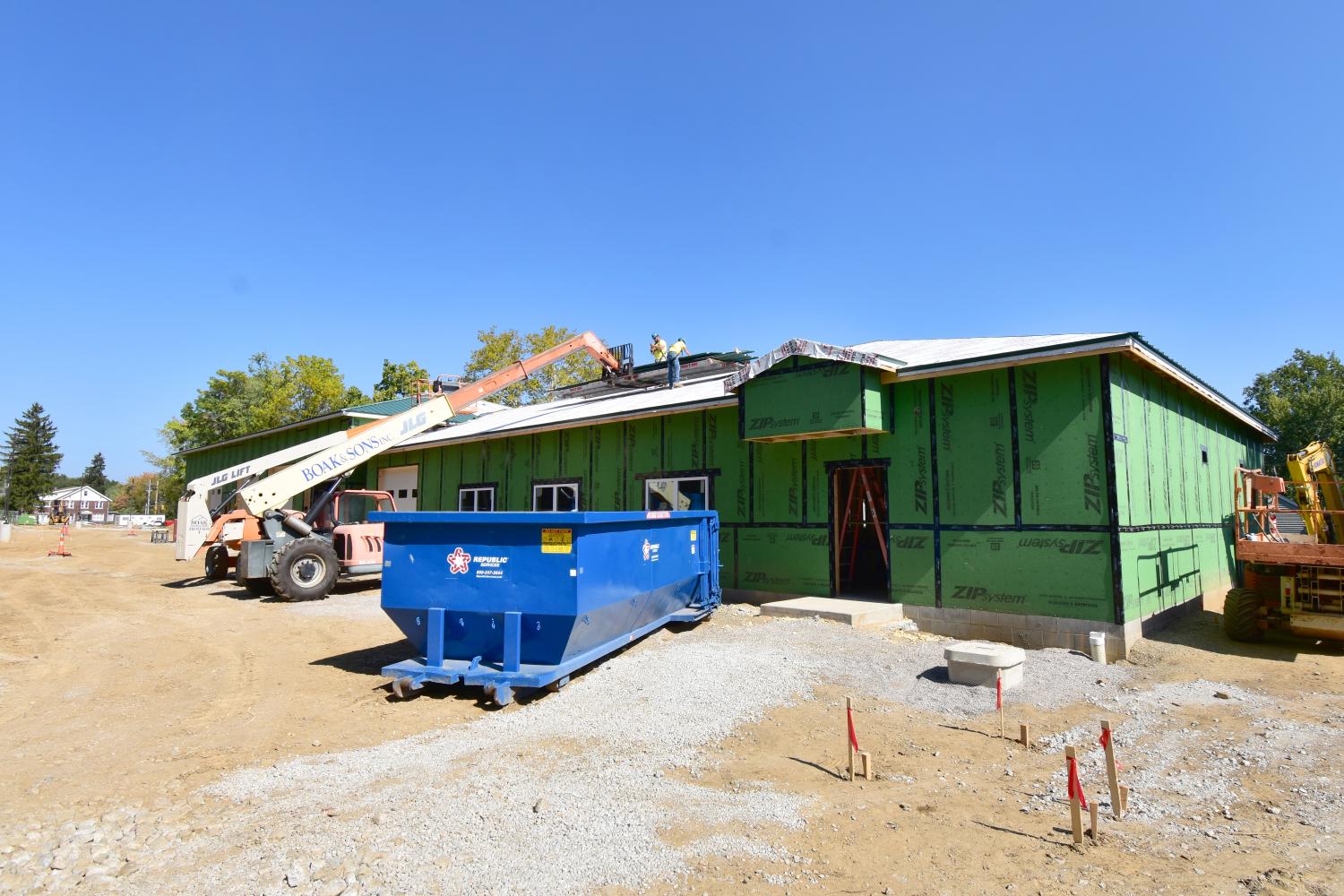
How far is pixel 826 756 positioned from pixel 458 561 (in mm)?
4117

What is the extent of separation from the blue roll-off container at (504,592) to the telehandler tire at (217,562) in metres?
12.9

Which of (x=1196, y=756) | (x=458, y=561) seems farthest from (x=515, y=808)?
(x=1196, y=756)

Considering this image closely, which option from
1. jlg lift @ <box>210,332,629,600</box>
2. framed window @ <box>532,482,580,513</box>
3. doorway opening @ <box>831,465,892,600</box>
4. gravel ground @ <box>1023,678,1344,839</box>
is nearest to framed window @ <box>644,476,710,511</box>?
framed window @ <box>532,482,580,513</box>

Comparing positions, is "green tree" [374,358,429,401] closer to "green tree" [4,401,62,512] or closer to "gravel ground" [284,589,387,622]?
"gravel ground" [284,589,387,622]

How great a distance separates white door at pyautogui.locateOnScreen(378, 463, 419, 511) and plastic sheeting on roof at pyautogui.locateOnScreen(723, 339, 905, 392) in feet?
46.5

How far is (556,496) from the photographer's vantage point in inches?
683

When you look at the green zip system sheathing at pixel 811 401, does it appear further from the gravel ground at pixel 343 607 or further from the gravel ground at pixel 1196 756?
the gravel ground at pixel 343 607

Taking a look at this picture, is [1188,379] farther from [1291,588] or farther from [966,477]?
[966,477]

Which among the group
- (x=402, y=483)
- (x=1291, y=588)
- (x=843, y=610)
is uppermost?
(x=402, y=483)

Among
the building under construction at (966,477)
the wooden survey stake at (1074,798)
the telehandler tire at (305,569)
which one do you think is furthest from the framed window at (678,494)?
the wooden survey stake at (1074,798)

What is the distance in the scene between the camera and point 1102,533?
30.7ft

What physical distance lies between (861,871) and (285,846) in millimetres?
3294

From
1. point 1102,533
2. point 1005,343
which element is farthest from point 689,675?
point 1005,343

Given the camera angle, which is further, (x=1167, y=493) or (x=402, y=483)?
(x=402, y=483)
